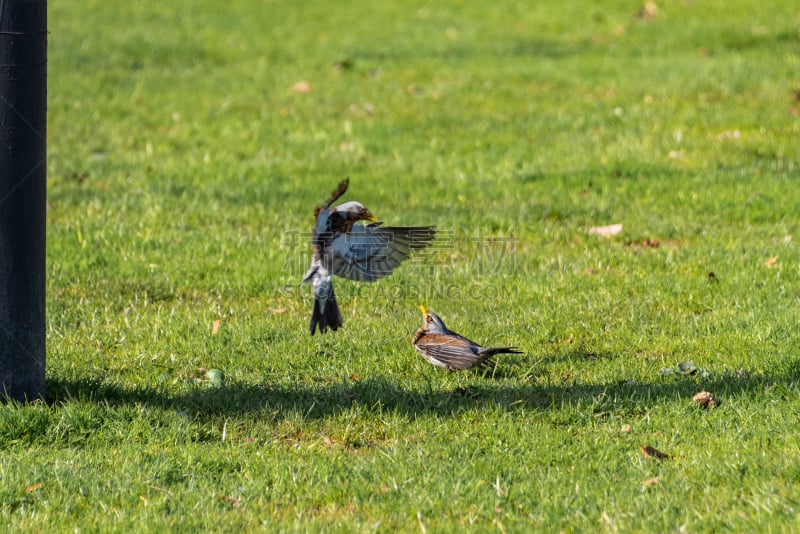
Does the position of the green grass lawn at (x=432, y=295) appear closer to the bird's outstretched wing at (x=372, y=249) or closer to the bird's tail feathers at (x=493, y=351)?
the bird's tail feathers at (x=493, y=351)

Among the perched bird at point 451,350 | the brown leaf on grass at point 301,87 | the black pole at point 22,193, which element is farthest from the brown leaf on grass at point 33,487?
the brown leaf on grass at point 301,87

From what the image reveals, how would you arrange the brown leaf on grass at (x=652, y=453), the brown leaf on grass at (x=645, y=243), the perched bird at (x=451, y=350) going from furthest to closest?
1. the brown leaf on grass at (x=645, y=243)
2. the perched bird at (x=451, y=350)
3. the brown leaf on grass at (x=652, y=453)

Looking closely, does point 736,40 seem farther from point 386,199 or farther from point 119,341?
point 119,341

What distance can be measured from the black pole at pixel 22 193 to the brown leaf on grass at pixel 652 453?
9.23ft

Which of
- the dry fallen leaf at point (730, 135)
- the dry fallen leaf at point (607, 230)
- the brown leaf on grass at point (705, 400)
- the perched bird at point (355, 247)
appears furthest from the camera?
the dry fallen leaf at point (730, 135)

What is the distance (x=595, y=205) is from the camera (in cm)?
863

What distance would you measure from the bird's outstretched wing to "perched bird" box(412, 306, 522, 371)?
0.44 m

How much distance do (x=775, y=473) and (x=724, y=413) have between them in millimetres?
684

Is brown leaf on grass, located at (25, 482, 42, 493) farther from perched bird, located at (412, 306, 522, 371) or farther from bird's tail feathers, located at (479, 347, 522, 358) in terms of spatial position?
bird's tail feathers, located at (479, 347, 522, 358)

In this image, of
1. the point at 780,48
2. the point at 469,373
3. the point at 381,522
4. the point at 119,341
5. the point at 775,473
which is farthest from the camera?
the point at 780,48

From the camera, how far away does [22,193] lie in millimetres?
4562

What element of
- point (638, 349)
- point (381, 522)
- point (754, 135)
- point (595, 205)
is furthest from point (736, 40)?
point (381, 522)

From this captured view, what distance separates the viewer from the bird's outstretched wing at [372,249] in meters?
5.15

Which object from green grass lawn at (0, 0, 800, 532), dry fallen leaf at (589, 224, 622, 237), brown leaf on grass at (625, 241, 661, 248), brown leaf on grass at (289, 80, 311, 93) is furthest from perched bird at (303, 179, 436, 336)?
Result: brown leaf on grass at (289, 80, 311, 93)
